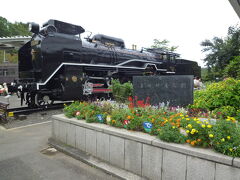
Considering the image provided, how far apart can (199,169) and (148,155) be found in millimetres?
853

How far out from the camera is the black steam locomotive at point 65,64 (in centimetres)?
853

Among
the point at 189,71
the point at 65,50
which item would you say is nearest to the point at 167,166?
the point at 65,50

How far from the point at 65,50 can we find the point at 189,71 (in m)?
14.2

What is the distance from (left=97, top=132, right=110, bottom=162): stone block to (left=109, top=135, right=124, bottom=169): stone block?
0.10 meters

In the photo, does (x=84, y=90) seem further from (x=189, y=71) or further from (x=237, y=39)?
(x=237, y=39)

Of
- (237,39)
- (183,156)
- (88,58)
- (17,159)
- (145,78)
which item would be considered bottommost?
(17,159)

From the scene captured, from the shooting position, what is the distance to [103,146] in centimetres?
393

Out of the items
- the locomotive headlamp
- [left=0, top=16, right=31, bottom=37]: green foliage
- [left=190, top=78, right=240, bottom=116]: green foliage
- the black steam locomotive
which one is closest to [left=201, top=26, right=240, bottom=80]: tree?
the black steam locomotive

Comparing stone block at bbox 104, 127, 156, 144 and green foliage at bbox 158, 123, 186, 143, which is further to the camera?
stone block at bbox 104, 127, 156, 144

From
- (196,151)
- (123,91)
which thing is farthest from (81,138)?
(123,91)

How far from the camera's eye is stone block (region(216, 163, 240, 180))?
2325 millimetres

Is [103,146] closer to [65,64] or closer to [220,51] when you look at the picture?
[65,64]

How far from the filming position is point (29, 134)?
20.3 ft

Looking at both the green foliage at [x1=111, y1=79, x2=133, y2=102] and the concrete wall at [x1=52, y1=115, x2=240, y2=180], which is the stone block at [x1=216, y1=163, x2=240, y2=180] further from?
the green foliage at [x1=111, y1=79, x2=133, y2=102]
